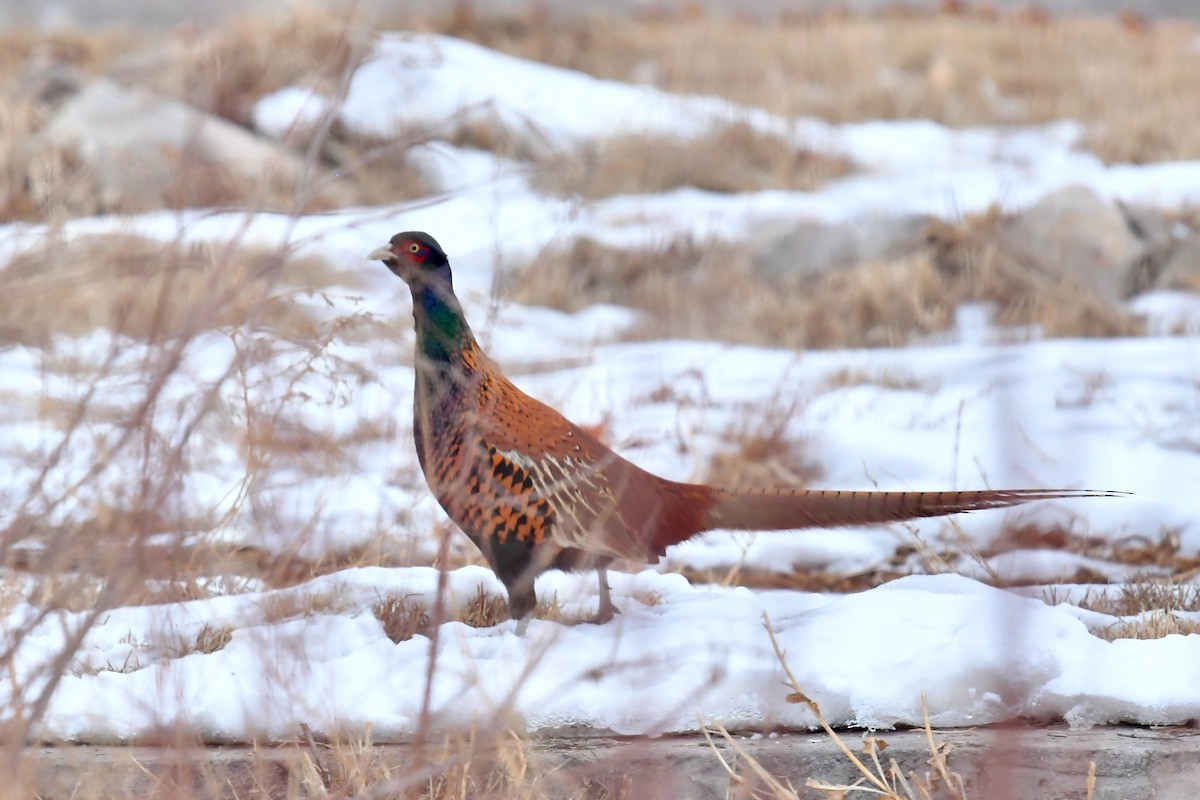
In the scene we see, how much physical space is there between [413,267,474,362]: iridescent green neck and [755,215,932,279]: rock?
5122 mm

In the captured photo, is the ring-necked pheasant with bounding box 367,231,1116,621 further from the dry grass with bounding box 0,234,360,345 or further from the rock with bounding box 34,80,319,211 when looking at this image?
the rock with bounding box 34,80,319,211

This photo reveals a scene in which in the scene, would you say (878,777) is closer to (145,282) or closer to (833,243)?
(145,282)

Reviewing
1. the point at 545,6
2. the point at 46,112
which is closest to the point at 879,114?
the point at 545,6

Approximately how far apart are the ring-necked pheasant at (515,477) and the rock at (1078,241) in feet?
15.6

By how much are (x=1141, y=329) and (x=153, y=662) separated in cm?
551

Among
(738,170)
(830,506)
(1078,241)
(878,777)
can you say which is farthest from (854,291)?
(878,777)

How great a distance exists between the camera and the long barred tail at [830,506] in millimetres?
2646

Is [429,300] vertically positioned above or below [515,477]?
above

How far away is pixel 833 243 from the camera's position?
26.5 feet

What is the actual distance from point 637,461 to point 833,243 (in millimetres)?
3444

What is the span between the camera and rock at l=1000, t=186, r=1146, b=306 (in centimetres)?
727

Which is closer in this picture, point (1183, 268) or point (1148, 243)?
point (1183, 268)

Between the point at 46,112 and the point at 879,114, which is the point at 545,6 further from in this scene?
the point at 46,112

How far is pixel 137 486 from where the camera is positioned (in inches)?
80.3
